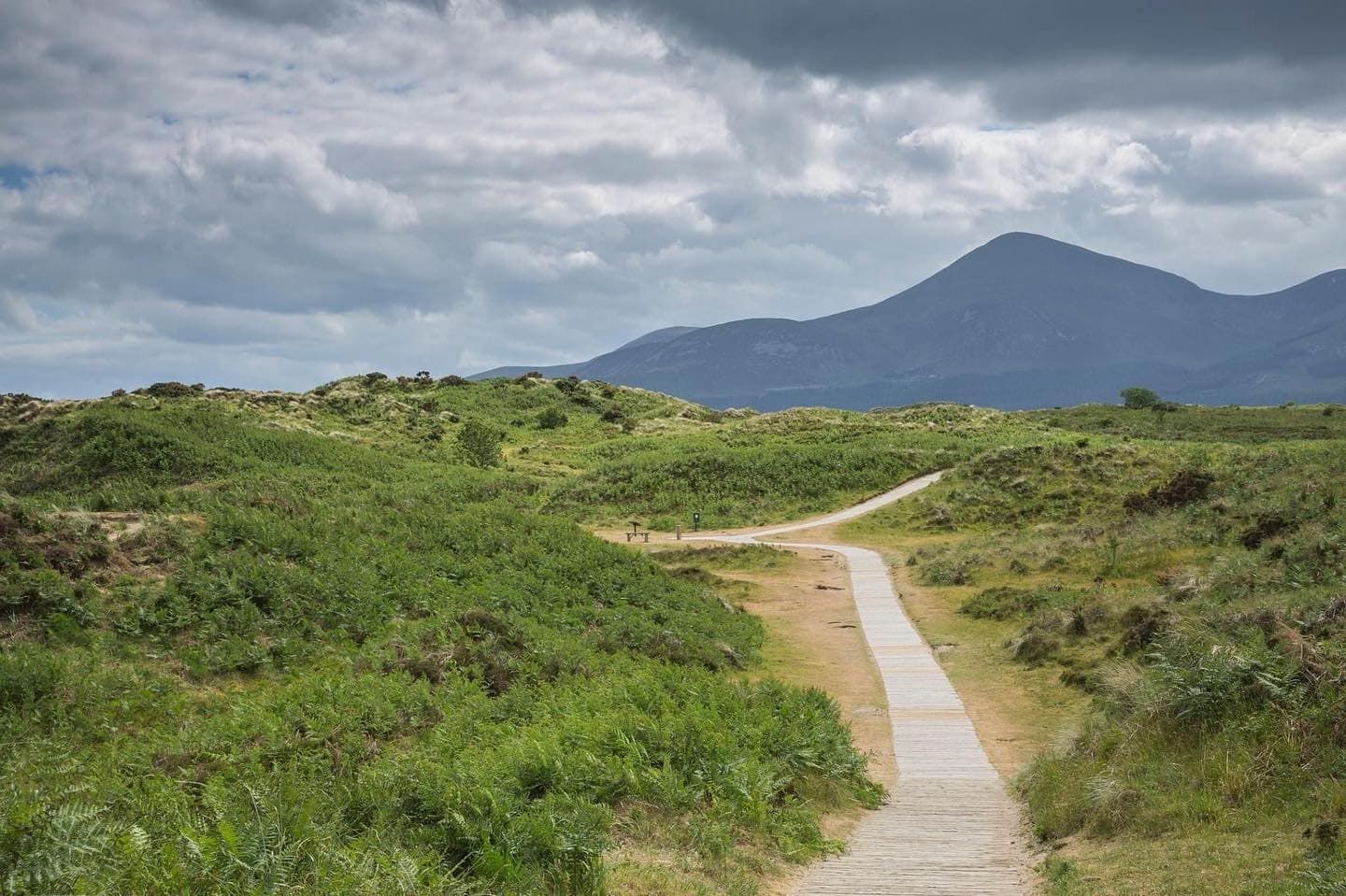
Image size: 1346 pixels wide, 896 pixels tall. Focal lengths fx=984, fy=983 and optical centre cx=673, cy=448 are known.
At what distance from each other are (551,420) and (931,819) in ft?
260

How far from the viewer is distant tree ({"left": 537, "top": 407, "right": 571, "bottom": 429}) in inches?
3520

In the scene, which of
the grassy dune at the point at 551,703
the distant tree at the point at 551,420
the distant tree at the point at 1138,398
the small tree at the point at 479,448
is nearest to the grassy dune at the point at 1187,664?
the grassy dune at the point at 551,703

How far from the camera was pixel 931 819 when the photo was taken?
482 inches

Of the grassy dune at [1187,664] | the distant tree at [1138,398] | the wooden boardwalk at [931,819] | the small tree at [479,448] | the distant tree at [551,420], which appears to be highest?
the distant tree at [1138,398]

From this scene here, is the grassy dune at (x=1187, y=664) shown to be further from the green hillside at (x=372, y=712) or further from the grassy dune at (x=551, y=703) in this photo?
the green hillside at (x=372, y=712)

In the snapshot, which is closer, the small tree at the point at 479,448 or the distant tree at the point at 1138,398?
the small tree at the point at 479,448

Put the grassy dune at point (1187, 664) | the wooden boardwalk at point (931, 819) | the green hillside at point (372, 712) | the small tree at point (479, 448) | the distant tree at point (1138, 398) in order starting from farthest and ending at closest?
1. the distant tree at point (1138, 398)
2. the small tree at point (479, 448)
3. the wooden boardwalk at point (931, 819)
4. the grassy dune at point (1187, 664)
5. the green hillside at point (372, 712)

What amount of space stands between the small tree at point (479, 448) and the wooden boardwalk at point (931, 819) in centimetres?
4606

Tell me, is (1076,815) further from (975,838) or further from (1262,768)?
(1262,768)

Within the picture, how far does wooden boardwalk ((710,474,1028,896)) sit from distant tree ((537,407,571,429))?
68.2 metres

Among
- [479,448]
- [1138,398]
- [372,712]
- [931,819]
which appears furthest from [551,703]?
[1138,398]

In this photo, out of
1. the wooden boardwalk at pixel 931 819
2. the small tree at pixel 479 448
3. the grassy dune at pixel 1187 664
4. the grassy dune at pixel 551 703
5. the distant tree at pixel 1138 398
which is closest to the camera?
the grassy dune at pixel 551 703

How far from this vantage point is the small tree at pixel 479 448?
65.8m

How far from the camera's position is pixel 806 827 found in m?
11.1
